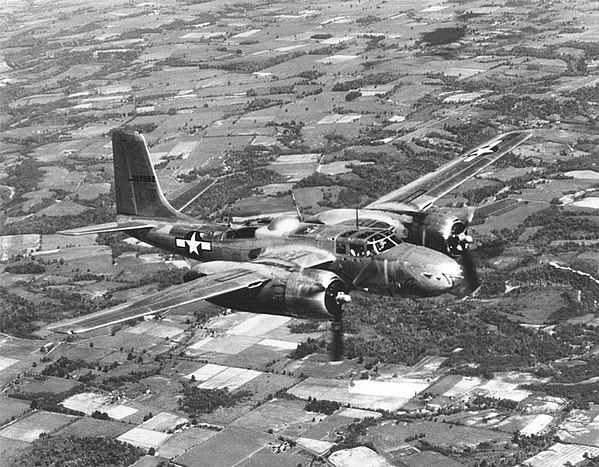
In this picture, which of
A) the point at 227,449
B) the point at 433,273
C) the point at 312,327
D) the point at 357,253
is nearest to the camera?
the point at 433,273

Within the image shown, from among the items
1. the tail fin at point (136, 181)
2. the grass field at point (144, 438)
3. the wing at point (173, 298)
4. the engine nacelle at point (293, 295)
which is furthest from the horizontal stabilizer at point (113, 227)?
the grass field at point (144, 438)

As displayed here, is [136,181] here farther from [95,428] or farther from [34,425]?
[34,425]

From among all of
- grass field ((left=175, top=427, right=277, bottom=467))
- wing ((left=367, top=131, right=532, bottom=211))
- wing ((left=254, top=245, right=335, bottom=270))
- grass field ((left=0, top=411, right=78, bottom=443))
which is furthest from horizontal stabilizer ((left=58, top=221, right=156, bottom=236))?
grass field ((left=0, top=411, right=78, bottom=443))

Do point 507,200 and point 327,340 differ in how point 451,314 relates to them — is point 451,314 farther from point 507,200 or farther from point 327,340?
point 507,200

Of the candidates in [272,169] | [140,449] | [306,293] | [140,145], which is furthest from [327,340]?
[272,169]

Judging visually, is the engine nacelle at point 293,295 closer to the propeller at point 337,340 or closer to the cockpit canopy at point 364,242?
the propeller at point 337,340

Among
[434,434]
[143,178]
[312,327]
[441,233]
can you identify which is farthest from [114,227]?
[312,327]
